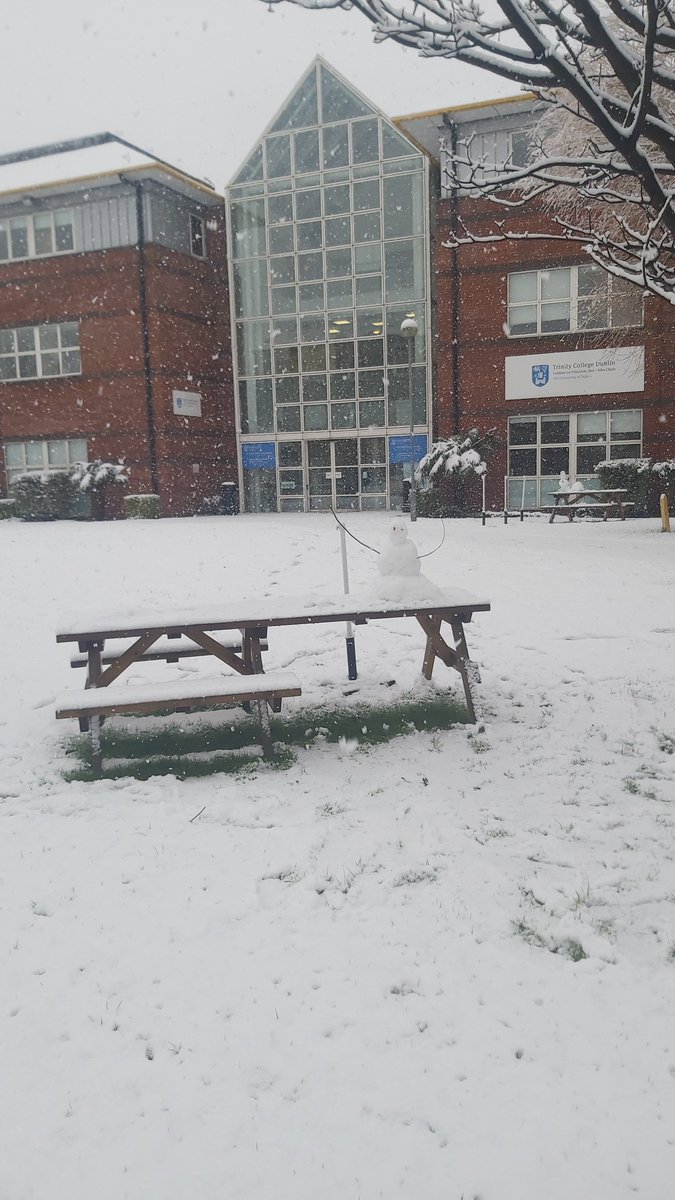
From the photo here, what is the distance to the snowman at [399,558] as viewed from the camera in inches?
253

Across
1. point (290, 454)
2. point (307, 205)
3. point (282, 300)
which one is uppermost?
point (307, 205)

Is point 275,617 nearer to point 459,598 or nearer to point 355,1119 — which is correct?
point 459,598

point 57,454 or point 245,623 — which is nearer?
point 245,623

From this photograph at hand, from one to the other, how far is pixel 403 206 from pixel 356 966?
24923mm

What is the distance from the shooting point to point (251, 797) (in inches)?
191

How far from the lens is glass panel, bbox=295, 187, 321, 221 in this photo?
82.8ft

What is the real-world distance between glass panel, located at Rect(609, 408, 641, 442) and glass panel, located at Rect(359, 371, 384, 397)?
6943 millimetres

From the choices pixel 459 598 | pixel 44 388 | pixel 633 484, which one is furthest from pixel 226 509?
pixel 459 598

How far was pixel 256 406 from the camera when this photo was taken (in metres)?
27.0

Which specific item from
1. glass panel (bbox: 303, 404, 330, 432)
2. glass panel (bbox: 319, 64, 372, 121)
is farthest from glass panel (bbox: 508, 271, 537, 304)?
glass panel (bbox: 319, 64, 372, 121)

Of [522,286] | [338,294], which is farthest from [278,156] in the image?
[522,286]

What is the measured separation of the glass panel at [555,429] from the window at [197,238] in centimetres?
1256

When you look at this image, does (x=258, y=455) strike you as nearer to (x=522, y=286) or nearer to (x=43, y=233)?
(x=43, y=233)

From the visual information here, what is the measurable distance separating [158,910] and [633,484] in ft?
63.1
